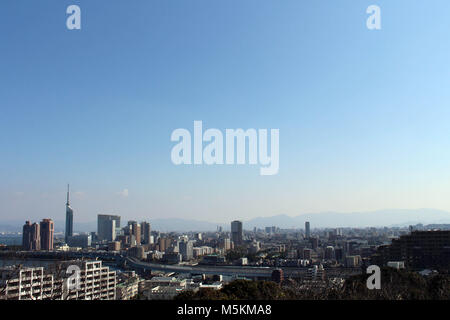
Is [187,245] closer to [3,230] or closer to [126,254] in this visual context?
[126,254]

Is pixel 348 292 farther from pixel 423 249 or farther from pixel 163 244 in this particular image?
pixel 163 244

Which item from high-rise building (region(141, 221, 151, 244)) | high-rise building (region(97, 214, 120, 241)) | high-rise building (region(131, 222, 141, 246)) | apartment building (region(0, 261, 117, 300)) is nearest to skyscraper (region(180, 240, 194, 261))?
high-rise building (region(131, 222, 141, 246))

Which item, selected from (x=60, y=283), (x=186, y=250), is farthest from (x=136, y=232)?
(x=60, y=283)

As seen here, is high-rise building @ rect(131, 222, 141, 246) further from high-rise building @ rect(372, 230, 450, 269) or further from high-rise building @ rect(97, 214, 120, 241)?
high-rise building @ rect(372, 230, 450, 269)

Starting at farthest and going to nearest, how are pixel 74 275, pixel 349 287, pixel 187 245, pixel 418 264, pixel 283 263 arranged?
pixel 187 245, pixel 283 263, pixel 418 264, pixel 74 275, pixel 349 287
